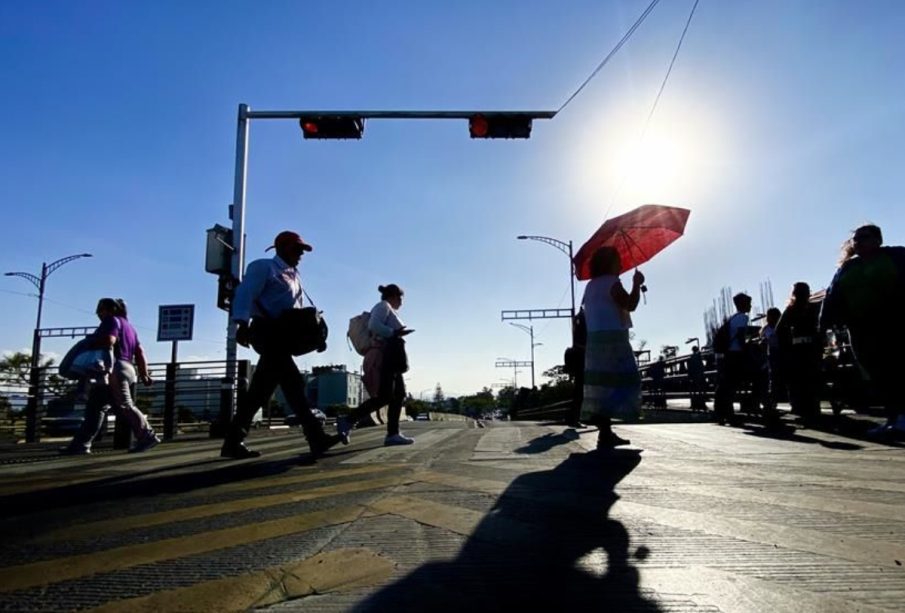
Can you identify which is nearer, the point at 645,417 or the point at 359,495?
the point at 359,495

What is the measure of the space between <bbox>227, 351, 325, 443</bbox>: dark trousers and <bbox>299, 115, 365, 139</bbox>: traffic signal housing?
8.41 meters

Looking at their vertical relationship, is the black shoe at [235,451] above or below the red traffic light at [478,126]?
below

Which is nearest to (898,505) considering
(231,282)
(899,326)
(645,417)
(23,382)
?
(899,326)

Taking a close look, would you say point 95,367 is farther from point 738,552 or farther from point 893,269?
point 893,269

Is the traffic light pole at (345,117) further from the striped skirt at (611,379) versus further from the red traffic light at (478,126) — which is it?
A: the striped skirt at (611,379)

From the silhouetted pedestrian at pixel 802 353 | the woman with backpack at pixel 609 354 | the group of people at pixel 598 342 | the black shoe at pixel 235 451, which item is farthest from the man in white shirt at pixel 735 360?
the black shoe at pixel 235 451

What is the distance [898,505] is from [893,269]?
2120mm

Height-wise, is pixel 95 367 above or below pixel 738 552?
above

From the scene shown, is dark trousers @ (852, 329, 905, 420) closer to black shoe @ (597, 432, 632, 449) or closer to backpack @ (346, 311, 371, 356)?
→ black shoe @ (597, 432, 632, 449)

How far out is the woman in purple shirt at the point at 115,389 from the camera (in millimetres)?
6594

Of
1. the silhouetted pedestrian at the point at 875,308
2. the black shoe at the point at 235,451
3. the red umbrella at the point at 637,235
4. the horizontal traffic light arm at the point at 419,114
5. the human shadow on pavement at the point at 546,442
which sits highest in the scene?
the horizontal traffic light arm at the point at 419,114

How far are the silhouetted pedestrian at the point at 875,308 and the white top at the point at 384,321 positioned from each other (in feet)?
13.5

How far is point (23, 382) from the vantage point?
37.6 ft

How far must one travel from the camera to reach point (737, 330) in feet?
29.0
